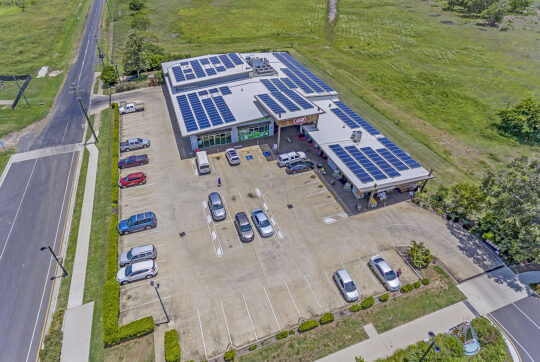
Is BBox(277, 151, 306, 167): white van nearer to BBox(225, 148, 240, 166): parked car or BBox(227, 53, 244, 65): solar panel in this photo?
BBox(225, 148, 240, 166): parked car

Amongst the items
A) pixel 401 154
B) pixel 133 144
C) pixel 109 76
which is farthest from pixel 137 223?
pixel 109 76

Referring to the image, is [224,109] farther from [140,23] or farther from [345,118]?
[140,23]

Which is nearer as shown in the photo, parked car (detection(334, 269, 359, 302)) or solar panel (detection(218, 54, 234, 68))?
parked car (detection(334, 269, 359, 302))

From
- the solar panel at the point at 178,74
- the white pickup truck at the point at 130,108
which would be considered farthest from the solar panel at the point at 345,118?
the white pickup truck at the point at 130,108

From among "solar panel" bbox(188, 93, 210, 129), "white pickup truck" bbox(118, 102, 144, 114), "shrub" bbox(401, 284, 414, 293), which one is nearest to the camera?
"shrub" bbox(401, 284, 414, 293)

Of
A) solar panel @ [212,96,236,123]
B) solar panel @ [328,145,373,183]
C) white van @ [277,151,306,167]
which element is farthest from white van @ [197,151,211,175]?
solar panel @ [328,145,373,183]

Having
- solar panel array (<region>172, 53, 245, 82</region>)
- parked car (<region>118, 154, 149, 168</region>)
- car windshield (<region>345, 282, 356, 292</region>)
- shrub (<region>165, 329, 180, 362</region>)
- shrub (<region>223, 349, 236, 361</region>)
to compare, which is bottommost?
shrub (<region>223, 349, 236, 361</region>)
